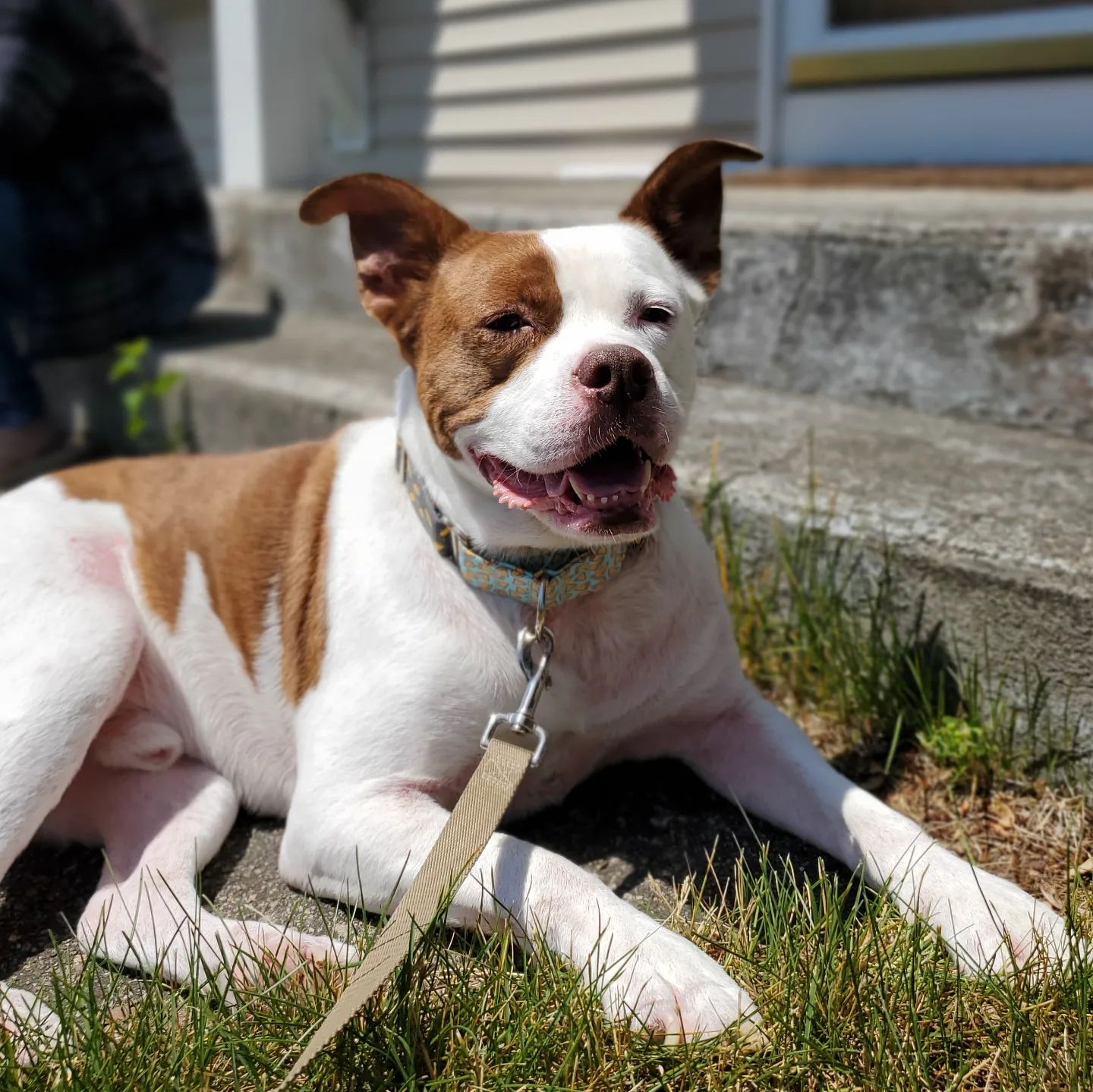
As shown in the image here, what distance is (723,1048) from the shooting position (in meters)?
1.78

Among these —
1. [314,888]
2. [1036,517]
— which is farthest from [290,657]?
[1036,517]

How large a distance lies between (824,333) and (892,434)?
551 mm

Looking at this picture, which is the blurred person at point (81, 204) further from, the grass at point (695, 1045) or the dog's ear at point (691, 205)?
the grass at point (695, 1045)

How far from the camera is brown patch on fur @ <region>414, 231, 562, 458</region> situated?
2.18m

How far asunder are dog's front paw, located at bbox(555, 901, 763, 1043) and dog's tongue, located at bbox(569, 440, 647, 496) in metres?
0.73

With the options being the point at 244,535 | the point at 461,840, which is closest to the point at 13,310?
the point at 244,535

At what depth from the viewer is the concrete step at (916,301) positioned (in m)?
3.33

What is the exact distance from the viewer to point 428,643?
230 cm

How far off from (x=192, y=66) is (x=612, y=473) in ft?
27.5

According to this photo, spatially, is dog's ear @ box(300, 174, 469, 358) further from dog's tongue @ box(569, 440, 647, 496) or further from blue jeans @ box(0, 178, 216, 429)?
blue jeans @ box(0, 178, 216, 429)

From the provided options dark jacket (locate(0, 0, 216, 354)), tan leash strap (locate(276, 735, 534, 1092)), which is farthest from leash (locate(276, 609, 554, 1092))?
dark jacket (locate(0, 0, 216, 354))

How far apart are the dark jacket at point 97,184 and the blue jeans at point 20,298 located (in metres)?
0.03

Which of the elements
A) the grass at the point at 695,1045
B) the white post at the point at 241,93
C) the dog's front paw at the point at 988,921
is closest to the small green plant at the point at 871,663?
the grass at the point at 695,1045

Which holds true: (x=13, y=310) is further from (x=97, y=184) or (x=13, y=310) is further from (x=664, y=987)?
(x=664, y=987)
